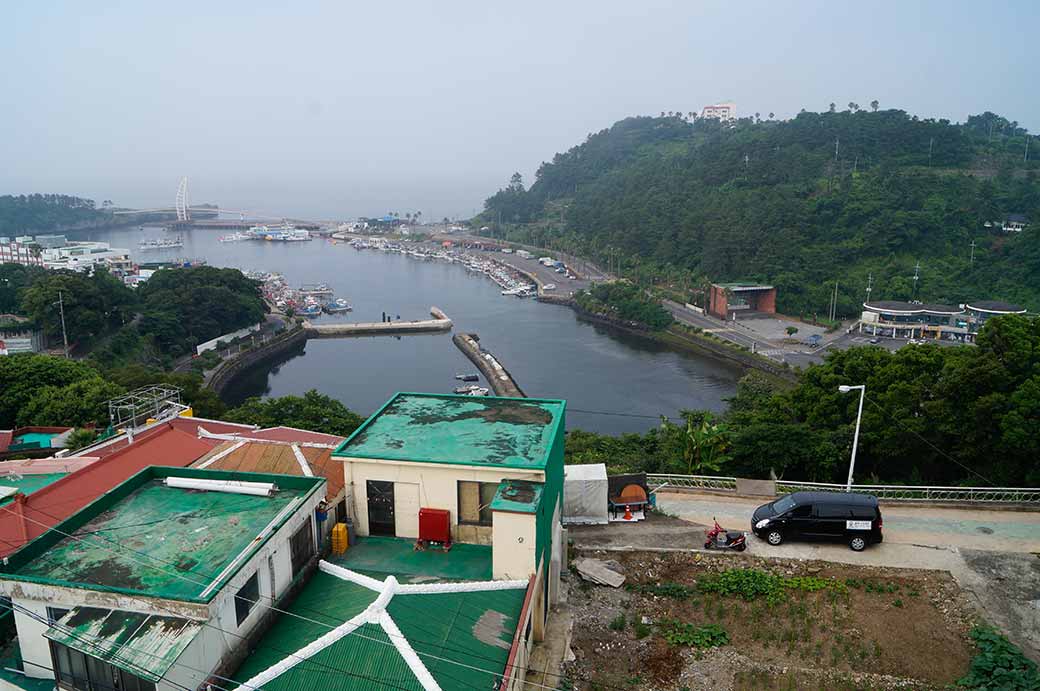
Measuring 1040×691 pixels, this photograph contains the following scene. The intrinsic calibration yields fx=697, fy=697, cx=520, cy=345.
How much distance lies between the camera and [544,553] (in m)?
5.04

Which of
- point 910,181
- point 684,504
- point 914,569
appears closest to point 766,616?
point 914,569

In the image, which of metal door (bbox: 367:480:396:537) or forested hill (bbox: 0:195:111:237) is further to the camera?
forested hill (bbox: 0:195:111:237)

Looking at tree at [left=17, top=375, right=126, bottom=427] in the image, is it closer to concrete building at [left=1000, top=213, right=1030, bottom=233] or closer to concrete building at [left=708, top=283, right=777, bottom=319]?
concrete building at [left=708, top=283, right=777, bottom=319]

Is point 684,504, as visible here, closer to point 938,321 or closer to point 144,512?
point 144,512

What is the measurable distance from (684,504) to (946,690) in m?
3.09

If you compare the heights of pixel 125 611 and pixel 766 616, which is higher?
pixel 125 611

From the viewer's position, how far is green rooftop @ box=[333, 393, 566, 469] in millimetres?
5199

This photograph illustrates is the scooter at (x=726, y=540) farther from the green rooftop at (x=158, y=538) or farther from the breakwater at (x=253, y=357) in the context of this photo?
the breakwater at (x=253, y=357)

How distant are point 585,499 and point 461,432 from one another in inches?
70.1

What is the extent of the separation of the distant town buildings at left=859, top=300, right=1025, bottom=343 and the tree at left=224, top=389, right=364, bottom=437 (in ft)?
65.1

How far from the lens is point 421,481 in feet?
16.8

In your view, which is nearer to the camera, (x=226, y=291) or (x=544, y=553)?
(x=544, y=553)

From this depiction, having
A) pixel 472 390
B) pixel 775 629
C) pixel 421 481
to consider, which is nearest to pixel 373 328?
pixel 472 390

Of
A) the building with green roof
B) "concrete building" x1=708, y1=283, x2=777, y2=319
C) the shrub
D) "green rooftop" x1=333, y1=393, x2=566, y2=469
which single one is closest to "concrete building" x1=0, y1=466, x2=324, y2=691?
the building with green roof
